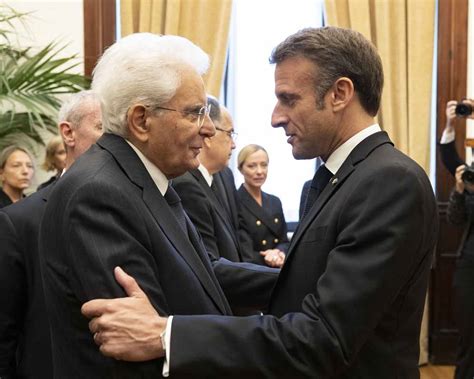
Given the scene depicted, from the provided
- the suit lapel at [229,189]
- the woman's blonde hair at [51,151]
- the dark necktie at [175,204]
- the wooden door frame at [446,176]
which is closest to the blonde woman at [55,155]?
the woman's blonde hair at [51,151]

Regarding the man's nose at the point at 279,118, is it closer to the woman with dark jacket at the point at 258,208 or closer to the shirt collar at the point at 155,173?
the shirt collar at the point at 155,173

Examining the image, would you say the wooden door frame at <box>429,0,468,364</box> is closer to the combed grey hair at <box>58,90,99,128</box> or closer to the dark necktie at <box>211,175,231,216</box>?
the dark necktie at <box>211,175,231,216</box>

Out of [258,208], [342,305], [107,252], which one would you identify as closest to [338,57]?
[342,305]

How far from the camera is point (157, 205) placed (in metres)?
1.78

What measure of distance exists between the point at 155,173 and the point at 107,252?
1.11 feet

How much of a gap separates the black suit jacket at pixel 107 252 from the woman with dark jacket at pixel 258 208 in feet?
9.83

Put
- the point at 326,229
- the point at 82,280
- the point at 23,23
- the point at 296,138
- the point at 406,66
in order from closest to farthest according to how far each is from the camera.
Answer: the point at 82,280
the point at 326,229
the point at 296,138
the point at 23,23
the point at 406,66

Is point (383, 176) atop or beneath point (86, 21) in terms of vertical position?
beneath

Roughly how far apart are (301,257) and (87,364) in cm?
57

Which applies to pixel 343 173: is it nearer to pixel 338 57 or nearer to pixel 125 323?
pixel 338 57

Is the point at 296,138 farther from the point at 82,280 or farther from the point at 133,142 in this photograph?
the point at 82,280

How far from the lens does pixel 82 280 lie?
5.27 feet

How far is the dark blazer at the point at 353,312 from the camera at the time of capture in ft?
5.45

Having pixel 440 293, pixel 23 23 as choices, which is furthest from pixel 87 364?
pixel 440 293
